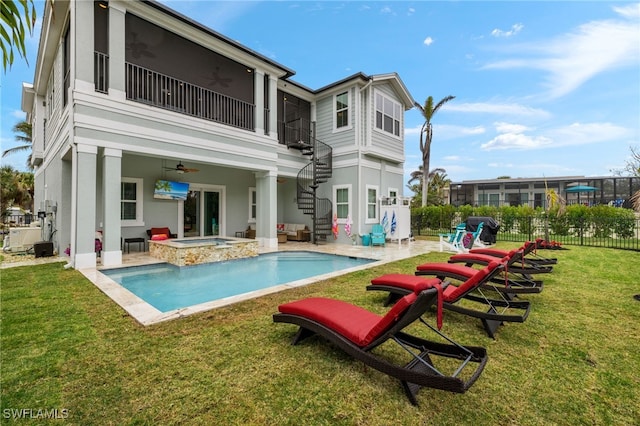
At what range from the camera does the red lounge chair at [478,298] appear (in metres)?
3.46

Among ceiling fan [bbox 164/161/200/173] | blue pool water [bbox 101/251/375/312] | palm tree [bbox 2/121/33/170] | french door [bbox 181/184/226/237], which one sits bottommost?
blue pool water [bbox 101/251/375/312]

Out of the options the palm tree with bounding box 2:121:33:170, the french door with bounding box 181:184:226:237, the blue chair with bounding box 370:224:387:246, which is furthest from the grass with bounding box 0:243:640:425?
the palm tree with bounding box 2:121:33:170

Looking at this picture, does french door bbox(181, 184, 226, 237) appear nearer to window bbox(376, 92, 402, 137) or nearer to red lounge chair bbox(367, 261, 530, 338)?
window bbox(376, 92, 402, 137)

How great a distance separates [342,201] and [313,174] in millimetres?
1762

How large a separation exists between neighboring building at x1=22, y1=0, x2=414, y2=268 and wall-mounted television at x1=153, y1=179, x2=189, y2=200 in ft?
0.45

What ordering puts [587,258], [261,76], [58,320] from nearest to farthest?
[58,320], [587,258], [261,76]

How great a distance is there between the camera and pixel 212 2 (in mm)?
10148

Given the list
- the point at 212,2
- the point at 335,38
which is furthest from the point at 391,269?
the point at 335,38

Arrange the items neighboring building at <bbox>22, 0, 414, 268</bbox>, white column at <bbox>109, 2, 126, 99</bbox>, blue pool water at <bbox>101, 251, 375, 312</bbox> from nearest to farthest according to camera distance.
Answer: blue pool water at <bbox>101, 251, 375, 312</bbox>, neighboring building at <bbox>22, 0, 414, 268</bbox>, white column at <bbox>109, 2, 126, 99</bbox>

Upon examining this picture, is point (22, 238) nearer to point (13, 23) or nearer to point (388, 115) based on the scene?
point (13, 23)

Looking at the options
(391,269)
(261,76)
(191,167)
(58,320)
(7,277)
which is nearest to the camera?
(58,320)

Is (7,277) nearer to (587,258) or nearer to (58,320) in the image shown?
(58,320)

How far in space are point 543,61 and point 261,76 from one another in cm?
1129

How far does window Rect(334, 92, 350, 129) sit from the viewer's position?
12789 mm
